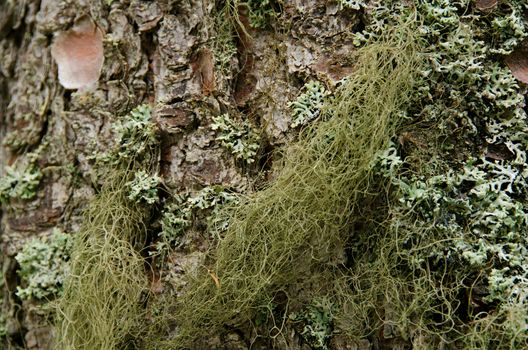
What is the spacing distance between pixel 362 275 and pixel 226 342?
0.33 meters

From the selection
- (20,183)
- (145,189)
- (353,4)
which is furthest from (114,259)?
(353,4)

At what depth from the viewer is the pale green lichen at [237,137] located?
157 cm

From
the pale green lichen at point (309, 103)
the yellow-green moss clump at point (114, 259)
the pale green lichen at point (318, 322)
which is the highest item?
the pale green lichen at point (309, 103)

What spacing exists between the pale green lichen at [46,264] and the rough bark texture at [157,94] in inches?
1.3

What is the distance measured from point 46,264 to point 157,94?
0.49 m

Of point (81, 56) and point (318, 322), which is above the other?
point (81, 56)

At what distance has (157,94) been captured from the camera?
1645mm

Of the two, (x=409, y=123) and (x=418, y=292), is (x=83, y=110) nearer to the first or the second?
(x=409, y=123)

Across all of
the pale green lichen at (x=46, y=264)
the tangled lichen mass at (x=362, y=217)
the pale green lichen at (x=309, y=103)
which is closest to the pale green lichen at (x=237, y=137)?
the tangled lichen mass at (x=362, y=217)

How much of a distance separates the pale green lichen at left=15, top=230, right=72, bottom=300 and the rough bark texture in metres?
0.03

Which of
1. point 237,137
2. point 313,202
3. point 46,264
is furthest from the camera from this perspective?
point 46,264

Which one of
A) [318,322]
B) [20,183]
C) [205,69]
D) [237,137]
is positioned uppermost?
[205,69]

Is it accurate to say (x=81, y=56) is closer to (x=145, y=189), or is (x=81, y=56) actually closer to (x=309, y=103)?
(x=145, y=189)

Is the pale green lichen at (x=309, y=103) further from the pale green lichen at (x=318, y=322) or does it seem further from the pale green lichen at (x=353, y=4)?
the pale green lichen at (x=318, y=322)
